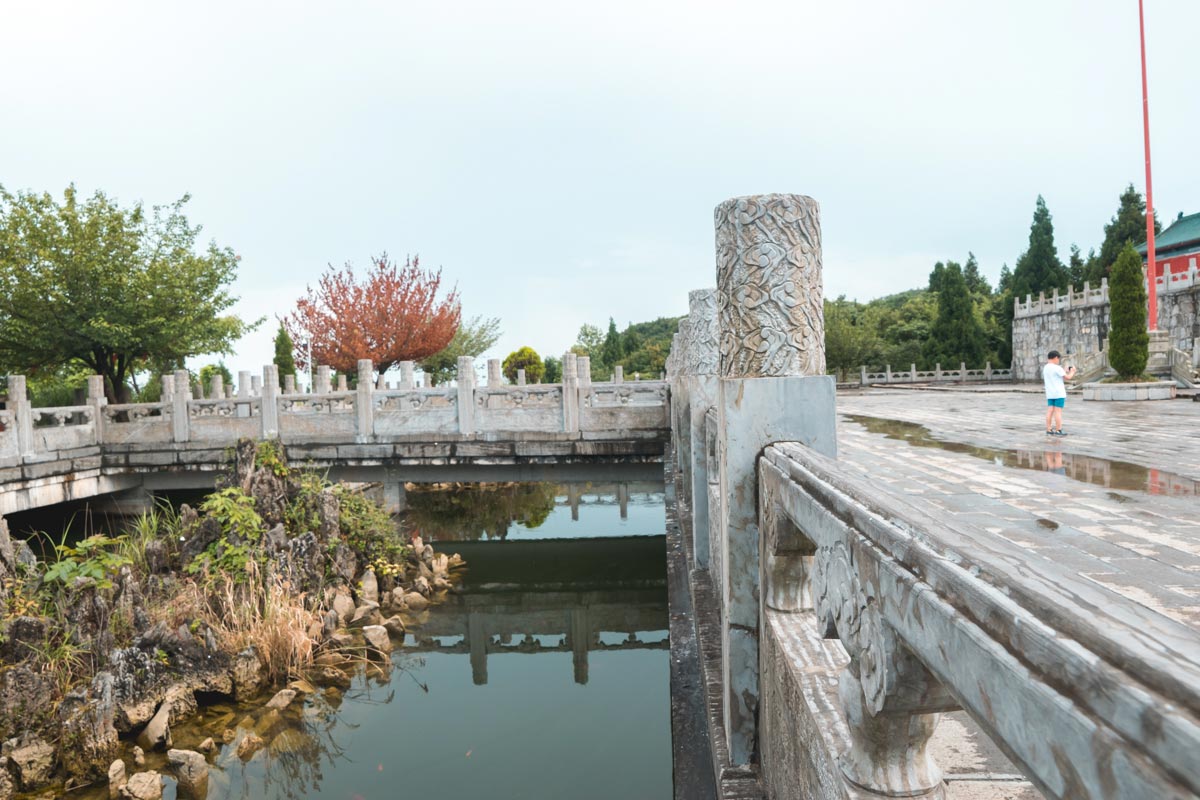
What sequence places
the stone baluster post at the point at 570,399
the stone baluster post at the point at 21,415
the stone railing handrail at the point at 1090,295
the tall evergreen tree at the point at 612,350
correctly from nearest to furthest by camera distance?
the stone baluster post at the point at 21,415
the stone baluster post at the point at 570,399
the stone railing handrail at the point at 1090,295
the tall evergreen tree at the point at 612,350

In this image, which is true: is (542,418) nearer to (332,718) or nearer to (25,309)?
(332,718)

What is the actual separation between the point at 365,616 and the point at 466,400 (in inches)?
172

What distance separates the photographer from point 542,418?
12.2 meters

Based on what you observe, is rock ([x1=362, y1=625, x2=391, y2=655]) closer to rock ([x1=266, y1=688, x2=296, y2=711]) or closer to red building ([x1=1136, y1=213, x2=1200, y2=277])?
rock ([x1=266, y1=688, x2=296, y2=711])

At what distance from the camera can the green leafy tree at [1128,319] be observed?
15.4 meters

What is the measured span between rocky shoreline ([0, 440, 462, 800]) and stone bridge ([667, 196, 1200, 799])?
4735 millimetres

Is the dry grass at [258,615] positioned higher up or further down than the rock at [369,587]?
higher up

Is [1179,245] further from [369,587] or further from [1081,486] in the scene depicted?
[369,587]

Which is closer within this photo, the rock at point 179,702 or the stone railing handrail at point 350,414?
the rock at point 179,702

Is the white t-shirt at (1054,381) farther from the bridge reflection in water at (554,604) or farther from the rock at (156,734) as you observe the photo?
the rock at (156,734)

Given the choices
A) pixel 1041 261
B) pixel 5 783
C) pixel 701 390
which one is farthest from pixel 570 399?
pixel 1041 261

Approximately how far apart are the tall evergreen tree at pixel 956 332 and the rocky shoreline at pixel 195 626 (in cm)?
3360

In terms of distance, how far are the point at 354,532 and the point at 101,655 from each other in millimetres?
3789

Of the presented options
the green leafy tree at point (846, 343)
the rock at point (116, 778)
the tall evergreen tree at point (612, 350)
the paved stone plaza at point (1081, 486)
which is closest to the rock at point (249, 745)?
the rock at point (116, 778)
